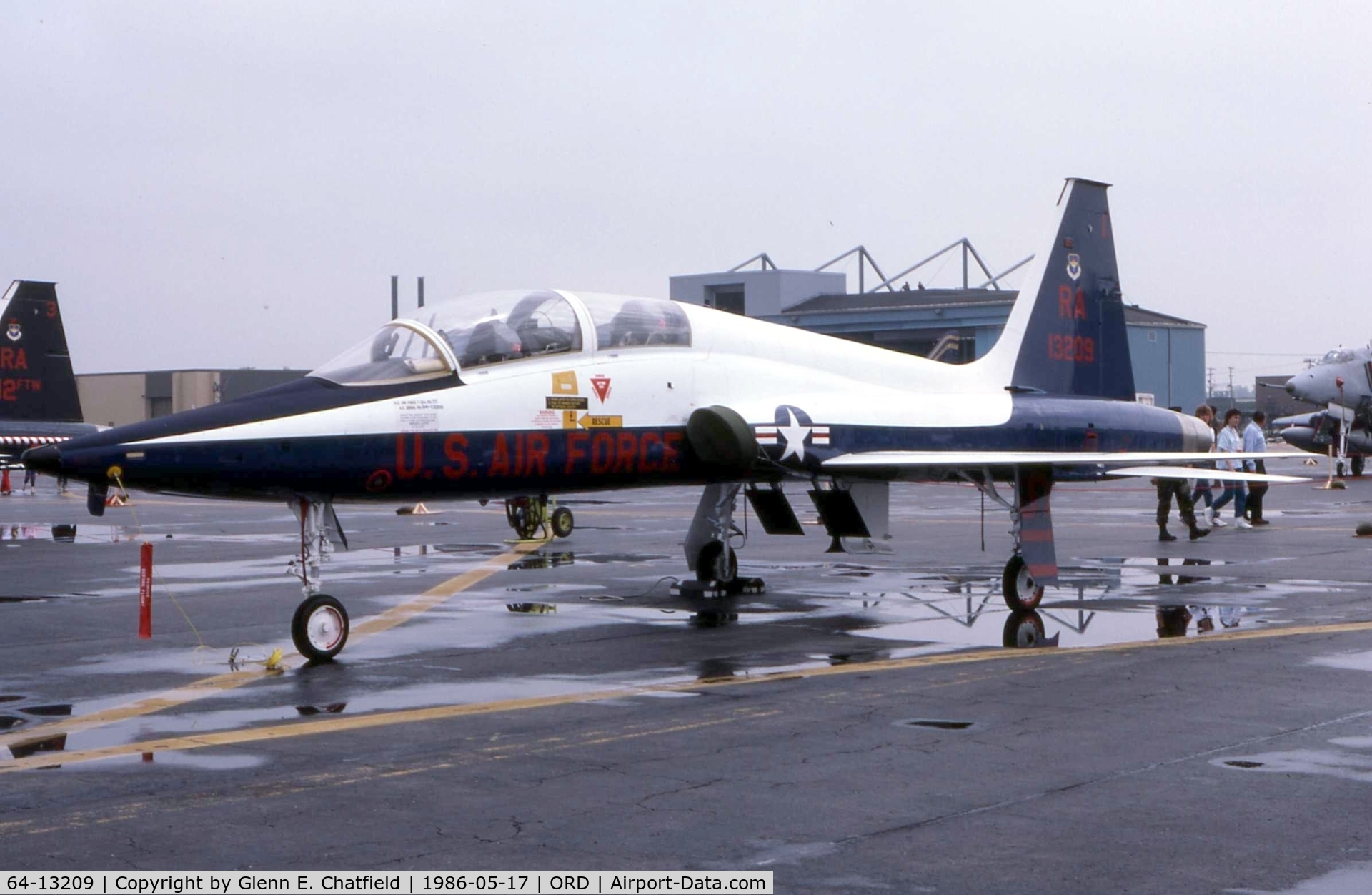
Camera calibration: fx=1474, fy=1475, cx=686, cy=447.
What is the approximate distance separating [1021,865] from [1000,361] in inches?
444

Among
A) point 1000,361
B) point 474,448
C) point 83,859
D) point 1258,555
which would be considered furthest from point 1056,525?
point 83,859

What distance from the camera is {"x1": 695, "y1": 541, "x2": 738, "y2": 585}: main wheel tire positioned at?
16.0 meters

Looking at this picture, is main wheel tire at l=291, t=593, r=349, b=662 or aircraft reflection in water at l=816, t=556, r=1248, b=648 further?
aircraft reflection in water at l=816, t=556, r=1248, b=648

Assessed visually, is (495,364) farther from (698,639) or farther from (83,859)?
(83,859)

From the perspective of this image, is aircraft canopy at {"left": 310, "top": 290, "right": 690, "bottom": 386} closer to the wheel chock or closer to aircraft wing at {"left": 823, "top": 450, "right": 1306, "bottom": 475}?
aircraft wing at {"left": 823, "top": 450, "right": 1306, "bottom": 475}

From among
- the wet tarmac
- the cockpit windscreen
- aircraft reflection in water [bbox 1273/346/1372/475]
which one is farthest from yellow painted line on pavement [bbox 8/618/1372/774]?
aircraft reflection in water [bbox 1273/346/1372/475]

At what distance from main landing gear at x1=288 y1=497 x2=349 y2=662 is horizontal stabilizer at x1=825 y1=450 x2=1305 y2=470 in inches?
184

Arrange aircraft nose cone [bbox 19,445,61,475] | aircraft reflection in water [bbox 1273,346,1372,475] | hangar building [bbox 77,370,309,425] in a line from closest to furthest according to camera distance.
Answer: aircraft nose cone [bbox 19,445,61,475], aircraft reflection in water [bbox 1273,346,1372,475], hangar building [bbox 77,370,309,425]

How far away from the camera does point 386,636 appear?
1278 cm

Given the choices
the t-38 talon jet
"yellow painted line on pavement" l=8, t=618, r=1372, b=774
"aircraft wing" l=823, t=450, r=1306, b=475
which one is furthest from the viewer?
"aircraft wing" l=823, t=450, r=1306, b=475

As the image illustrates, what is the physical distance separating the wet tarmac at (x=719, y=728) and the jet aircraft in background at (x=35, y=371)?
48.1 feet

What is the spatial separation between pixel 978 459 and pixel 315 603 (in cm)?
601

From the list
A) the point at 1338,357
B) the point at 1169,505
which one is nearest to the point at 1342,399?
the point at 1338,357

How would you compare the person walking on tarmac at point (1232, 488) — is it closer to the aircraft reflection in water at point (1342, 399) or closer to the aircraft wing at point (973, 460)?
the aircraft wing at point (973, 460)
